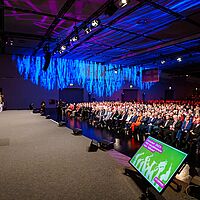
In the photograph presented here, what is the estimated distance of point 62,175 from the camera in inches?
136

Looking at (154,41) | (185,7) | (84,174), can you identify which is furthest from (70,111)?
(84,174)

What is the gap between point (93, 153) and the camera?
4.65 metres

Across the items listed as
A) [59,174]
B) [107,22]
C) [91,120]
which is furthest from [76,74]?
[59,174]

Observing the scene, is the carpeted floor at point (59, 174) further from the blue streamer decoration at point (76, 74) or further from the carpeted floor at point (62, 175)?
the blue streamer decoration at point (76, 74)

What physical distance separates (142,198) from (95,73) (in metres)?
21.1

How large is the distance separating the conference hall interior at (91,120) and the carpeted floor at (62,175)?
0.05ft

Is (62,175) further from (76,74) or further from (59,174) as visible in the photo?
(76,74)

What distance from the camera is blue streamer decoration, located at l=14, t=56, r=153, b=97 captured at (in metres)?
20.0

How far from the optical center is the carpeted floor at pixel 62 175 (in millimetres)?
2814

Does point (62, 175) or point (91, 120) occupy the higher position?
point (62, 175)

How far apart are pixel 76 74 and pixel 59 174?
1909 cm

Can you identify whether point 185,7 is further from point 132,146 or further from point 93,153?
point 93,153

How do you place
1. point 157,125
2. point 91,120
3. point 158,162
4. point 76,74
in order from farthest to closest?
point 76,74 → point 91,120 → point 157,125 → point 158,162

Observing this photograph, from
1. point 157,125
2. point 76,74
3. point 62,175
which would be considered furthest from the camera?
point 76,74
